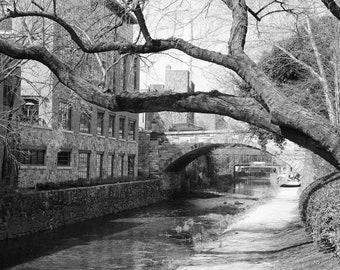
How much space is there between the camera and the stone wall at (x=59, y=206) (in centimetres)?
1697

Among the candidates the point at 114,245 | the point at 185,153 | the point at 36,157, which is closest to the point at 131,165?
the point at 185,153

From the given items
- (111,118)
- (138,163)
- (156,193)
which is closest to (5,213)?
(111,118)

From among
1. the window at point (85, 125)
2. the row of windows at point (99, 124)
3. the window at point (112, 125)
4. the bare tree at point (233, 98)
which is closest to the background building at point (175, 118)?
the row of windows at point (99, 124)

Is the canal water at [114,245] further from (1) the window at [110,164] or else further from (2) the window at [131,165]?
(2) the window at [131,165]

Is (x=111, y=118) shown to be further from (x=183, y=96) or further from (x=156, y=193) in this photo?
(x=183, y=96)

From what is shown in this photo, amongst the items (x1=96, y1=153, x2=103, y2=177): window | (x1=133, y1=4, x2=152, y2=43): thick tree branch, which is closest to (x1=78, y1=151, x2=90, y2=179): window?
(x1=96, y1=153, x2=103, y2=177): window

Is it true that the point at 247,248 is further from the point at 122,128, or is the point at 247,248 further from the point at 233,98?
the point at 122,128

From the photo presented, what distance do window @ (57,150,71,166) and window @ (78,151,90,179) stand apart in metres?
1.37

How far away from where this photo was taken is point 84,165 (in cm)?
2912

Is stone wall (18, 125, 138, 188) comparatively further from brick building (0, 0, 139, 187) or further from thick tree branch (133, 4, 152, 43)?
thick tree branch (133, 4, 152, 43)

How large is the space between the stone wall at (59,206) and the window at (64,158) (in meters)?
2.98

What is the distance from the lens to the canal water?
42.5 ft

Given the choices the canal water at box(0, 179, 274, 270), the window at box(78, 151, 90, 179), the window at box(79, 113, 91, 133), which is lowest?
the canal water at box(0, 179, 274, 270)

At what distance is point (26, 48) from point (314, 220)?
576 cm
